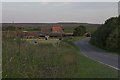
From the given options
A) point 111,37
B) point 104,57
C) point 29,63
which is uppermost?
point 111,37

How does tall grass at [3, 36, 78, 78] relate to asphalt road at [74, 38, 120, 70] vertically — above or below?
above

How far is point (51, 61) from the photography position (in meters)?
10.1

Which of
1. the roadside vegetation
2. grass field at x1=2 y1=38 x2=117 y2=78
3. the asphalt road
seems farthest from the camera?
the roadside vegetation

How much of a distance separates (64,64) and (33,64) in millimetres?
1437

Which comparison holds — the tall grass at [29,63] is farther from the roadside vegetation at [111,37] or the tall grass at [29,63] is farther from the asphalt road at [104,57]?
the roadside vegetation at [111,37]

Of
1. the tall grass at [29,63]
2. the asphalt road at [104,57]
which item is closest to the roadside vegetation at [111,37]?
the asphalt road at [104,57]

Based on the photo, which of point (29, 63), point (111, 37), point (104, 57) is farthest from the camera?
point (111, 37)

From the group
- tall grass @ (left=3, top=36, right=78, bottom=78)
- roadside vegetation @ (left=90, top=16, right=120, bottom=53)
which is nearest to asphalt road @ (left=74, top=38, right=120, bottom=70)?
roadside vegetation @ (left=90, top=16, right=120, bottom=53)

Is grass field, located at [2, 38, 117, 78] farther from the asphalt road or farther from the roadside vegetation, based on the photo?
the roadside vegetation

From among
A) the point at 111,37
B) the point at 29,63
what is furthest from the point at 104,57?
the point at 29,63

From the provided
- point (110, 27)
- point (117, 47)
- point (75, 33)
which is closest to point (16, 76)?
point (117, 47)

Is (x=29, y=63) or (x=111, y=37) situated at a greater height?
(x=111, y=37)

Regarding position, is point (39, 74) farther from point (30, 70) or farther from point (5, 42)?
point (5, 42)

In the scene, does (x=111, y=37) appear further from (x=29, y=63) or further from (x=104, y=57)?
(x=29, y=63)
